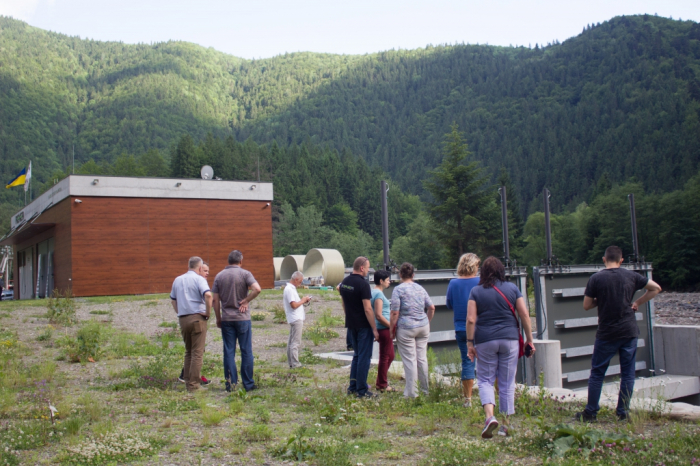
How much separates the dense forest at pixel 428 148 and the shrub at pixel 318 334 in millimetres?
35936

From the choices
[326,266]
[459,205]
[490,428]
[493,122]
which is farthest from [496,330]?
[493,122]

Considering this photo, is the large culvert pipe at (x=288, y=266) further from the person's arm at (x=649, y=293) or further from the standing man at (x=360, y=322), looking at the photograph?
the person's arm at (x=649, y=293)

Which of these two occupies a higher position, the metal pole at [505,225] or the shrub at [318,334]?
the metal pole at [505,225]

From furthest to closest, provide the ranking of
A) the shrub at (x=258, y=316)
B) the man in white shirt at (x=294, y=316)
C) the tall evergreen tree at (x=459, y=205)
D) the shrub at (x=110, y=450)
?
the tall evergreen tree at (x=459, y=205) < the shrub at (x=258, y=316) < the man in white shirt at (x=294, y=316) < the shrub at (x=110, y=450)

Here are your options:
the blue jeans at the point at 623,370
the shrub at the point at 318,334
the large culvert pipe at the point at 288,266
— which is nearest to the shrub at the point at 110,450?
the blue jeans at the point at 623,370

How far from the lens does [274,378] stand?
933 cm

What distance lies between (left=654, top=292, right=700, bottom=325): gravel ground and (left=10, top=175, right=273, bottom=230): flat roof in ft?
73.8

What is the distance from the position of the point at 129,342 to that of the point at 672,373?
39.6 feet

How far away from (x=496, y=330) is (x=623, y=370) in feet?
5.72

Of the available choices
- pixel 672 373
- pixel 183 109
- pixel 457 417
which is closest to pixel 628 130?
pixel 183 109

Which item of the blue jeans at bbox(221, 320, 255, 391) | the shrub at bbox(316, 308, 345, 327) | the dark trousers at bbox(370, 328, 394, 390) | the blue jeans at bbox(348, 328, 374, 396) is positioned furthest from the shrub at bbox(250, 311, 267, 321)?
the blue jeans at bbox(348, 328, 374, 396)

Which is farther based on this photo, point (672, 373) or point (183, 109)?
point (183, 109)

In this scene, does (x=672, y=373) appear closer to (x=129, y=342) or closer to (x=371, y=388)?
(x=371, y=388)

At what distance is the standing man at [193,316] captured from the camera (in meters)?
8.30
